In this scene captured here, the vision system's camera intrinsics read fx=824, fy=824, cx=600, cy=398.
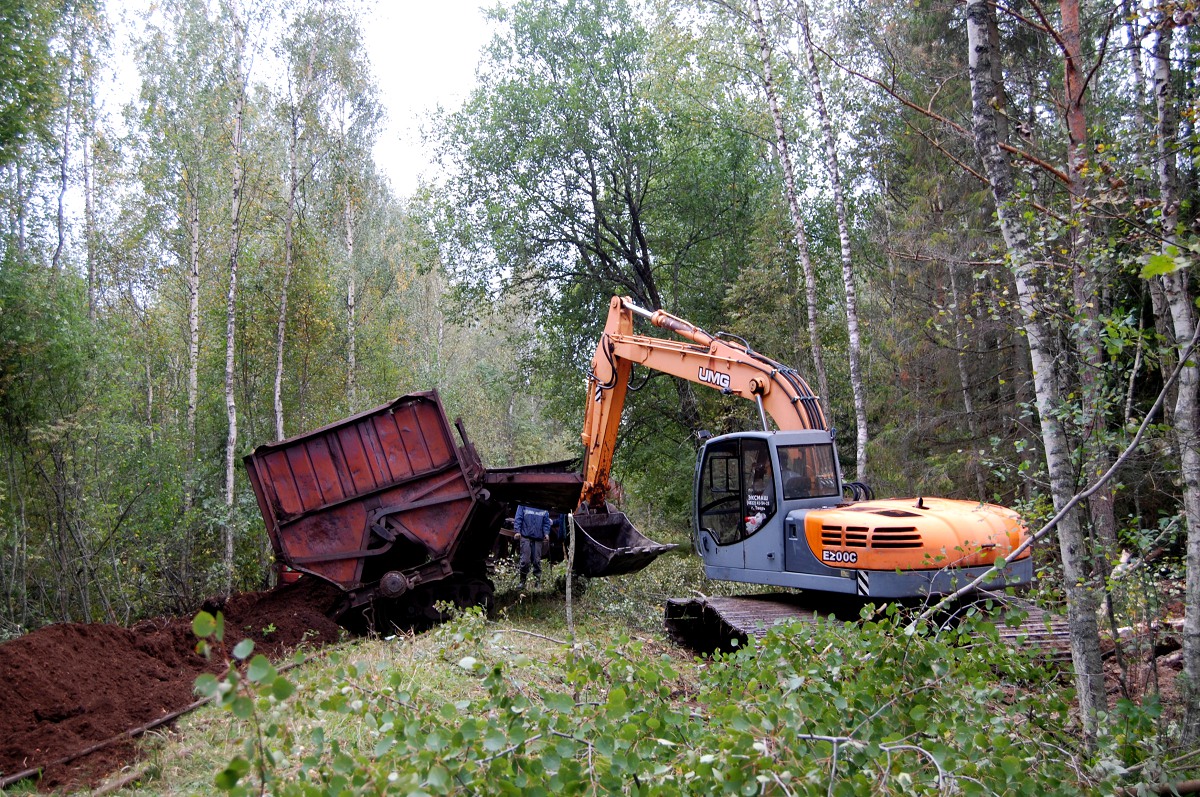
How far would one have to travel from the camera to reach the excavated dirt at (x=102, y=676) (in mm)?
5438

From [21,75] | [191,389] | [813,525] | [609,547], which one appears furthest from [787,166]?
[191,389]

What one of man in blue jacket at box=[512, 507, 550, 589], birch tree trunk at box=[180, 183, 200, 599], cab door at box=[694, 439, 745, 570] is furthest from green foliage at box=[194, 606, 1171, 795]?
birch tree trunk at box=[180, 183, 200, 599]

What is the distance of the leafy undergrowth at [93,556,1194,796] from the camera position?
242 cm

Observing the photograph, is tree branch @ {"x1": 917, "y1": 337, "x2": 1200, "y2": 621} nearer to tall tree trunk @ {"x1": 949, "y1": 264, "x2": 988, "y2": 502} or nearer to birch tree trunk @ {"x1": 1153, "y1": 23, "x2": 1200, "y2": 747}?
birch tree trunk @ {"x1": 1153, "y1": 23, "x2": 1200, "y2": 747}


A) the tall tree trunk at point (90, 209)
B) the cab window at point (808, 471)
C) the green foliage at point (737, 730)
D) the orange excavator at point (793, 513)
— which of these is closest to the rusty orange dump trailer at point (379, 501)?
the orange excavator at point (793, 513)

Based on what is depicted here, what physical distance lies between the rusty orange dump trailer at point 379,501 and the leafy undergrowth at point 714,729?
447cm

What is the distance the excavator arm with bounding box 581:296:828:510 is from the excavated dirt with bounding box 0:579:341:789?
3723 millimetres

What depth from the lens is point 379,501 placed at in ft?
30.2

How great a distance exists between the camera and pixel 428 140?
18156 mm

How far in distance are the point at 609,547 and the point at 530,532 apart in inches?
47.6

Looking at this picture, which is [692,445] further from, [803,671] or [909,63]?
[803,671]

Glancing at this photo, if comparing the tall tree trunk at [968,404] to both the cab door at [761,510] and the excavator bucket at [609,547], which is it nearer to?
the cab door at [761,510]

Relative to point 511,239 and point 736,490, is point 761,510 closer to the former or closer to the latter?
point 736,490

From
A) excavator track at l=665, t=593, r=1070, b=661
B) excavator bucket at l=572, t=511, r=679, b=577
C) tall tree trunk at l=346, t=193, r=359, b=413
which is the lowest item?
excavator track at l=665, t=593, r=1070, b=661
